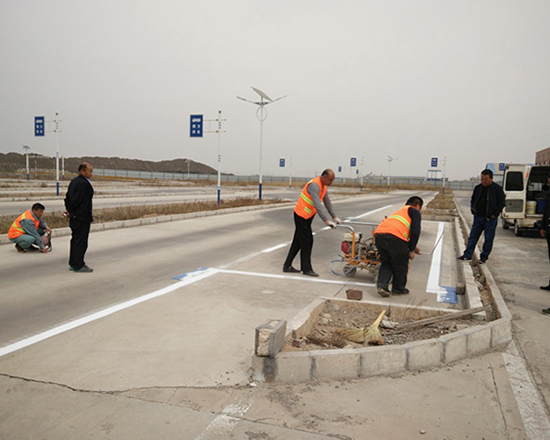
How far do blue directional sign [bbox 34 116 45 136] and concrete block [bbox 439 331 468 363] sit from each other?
97.9ft

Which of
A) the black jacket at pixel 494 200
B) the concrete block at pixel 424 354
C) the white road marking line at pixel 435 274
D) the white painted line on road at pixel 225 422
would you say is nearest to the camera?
the white painted line on road at pixel 225 422

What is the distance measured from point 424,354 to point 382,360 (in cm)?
44

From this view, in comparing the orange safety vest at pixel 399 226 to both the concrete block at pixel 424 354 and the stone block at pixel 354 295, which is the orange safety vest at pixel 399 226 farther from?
the concrete block at pixel 424 354

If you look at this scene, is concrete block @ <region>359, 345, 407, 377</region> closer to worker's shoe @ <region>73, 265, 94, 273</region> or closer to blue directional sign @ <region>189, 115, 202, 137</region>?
worker's shoe @ <region>73, 265, 94, 273</region>

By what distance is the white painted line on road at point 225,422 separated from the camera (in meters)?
2.85

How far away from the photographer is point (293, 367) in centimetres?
364

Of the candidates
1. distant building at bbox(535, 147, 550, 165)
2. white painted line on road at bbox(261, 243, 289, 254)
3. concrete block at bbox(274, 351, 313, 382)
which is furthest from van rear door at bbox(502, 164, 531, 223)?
distant building at bbox(535, 147, 550, 165)

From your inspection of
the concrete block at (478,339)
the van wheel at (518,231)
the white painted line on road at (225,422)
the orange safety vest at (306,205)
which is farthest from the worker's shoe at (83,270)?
the van wheel at (518,231)

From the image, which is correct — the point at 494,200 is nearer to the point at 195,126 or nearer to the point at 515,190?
the point at 515,190

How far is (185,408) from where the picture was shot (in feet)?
10.4

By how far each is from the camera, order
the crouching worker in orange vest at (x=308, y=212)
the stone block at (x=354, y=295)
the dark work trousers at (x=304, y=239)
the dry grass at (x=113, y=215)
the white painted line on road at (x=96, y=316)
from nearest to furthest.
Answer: the white painted line on road at (x=96, y=316), the stone block at (x=354, y=295), the crouching worker in orange vest at (x=308, y=212), the dark work trousers at (x=304, y=239), the dry grass at (x=113, y=215)

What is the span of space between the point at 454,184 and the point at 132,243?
319 ft

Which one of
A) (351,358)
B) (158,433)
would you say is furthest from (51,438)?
(351,358)

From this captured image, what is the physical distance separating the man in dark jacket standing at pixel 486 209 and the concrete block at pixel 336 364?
617cm
